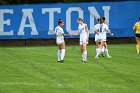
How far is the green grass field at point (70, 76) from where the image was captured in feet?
55.0

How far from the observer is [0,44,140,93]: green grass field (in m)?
16.8

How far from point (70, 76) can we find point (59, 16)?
23.1 m

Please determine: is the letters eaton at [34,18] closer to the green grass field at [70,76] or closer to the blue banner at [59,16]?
the blue banner at [59,16]

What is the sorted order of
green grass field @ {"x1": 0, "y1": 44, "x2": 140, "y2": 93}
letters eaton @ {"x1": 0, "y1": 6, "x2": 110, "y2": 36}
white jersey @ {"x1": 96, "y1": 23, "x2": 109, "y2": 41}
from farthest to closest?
1. letters eaton @ {"x1": 0, "y1": 6, "x2": 110, "y2": 36}
2. white jersey @ {"x1": 96, "y1": 23, "x2": 109, "y2": 41}
3. green grass field @ {"x1": 0, "y1": 44, "x2": 140, "y2": 93}

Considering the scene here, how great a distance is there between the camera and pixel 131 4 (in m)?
43.0

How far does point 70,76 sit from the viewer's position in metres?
19.9

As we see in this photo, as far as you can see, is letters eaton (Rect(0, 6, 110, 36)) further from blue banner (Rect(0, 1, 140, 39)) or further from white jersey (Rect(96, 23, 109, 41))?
white jersey (Rect(96, 23, 109, 41))

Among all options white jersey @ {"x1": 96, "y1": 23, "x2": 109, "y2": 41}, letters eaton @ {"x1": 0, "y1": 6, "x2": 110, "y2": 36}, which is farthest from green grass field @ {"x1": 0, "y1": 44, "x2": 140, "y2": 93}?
letters eaton @ {"x1": 0, "y1": 6, "x2": 110, "y2": 36}

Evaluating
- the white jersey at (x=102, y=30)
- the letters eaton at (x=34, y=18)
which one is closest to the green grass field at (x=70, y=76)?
the white jersey at (x=102, y=30)

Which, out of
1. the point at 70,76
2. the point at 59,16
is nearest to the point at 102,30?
the point at 70,76

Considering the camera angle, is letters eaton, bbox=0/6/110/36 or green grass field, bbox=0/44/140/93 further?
letters eaton, bbox=0/6/110/36

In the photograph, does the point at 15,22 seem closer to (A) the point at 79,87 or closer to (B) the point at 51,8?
(B) the point at 51,8

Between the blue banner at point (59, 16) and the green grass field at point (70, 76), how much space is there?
14772 mm

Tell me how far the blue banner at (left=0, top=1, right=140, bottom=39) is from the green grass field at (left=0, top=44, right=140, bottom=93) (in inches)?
582
